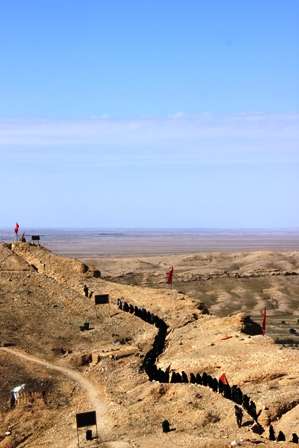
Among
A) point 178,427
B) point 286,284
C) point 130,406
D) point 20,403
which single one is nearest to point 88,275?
point 20,403

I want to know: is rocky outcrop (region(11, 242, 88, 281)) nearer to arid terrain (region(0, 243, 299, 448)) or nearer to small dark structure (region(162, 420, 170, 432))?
arid terrain (region(0, 243, 299, 448))

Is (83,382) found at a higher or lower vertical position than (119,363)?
lower

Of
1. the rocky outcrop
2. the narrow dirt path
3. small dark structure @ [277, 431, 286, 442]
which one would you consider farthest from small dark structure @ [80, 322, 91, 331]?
small dark structure @ [277, 431, 286, 442]

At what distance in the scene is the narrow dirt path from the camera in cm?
3234

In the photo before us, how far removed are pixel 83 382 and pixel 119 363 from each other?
2.77m

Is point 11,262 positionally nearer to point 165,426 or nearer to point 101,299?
point 101,299

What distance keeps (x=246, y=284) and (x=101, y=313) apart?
47222mm

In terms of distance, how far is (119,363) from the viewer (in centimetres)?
4119

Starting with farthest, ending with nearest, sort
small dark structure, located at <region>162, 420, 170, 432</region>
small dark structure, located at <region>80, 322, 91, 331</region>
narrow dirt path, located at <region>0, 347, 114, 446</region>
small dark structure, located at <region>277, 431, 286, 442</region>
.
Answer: small dark structure, located at <region>80, 322, 91, 331</region> → narrow dirt path, located at <region>0, 347, 114, 446</region> → small dark structure, located at <region>162, 420, 170, 432</region> → small dark structure, located at <region>277, 431, 286, 442</region>

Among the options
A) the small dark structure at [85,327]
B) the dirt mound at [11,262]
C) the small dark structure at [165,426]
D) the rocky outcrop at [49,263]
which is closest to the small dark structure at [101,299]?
the small dark structure at [85,327]

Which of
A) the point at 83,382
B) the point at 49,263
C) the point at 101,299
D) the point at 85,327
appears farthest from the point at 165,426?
the point at 49,263

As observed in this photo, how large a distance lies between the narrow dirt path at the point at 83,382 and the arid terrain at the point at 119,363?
84 mm

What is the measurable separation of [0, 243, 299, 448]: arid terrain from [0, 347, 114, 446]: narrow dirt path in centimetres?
8

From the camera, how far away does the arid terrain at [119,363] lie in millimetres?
29141
